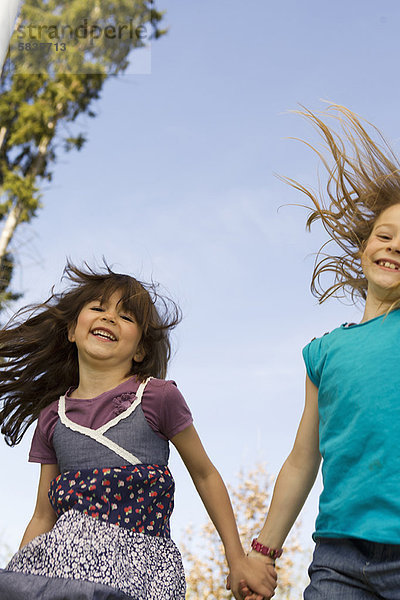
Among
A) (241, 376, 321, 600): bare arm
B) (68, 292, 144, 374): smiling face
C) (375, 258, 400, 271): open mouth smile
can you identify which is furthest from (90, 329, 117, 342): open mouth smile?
(375, 258, 400, 271): open mouth smile

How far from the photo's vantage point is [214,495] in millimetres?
2611

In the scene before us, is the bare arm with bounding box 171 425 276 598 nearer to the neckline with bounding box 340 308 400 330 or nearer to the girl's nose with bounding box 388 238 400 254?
the neckline with bounding box 340 308 400 330

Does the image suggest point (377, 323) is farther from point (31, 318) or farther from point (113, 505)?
point (31, 318)

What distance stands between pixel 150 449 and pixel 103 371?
0.40 m

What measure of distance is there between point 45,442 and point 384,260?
4.79 ft

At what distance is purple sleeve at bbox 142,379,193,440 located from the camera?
263 cm

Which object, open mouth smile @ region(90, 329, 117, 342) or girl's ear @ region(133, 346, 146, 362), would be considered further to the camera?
girl's ear @ region(133, 346, 146, 362)

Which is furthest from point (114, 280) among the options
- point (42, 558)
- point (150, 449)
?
point (42, 558)

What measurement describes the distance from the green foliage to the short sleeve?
7.05 meters

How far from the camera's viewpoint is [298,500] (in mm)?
2381

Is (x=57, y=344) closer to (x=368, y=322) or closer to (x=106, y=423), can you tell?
(x=106, y=423)

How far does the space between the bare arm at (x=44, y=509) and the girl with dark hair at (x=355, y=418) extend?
85 cm

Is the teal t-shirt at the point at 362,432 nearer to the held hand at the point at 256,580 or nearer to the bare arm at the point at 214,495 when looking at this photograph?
the held hand at the point at 256,580

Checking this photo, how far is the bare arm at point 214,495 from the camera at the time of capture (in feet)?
7.93
